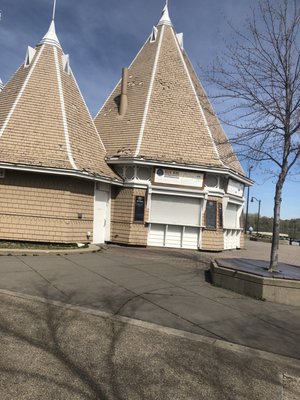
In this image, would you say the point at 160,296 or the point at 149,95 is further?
the point at 149,95

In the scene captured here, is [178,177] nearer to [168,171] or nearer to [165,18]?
[168,171]

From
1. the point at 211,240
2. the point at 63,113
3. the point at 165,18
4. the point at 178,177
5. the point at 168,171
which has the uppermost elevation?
the point at 165,18

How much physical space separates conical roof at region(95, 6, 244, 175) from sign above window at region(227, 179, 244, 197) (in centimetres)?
75

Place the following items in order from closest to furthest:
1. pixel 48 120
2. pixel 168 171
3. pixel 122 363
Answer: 1. pixel 122 363
2. pixel 48 120
3. pixel 168 171

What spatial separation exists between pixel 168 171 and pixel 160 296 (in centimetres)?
1043

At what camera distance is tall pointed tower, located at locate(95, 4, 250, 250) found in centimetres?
1816

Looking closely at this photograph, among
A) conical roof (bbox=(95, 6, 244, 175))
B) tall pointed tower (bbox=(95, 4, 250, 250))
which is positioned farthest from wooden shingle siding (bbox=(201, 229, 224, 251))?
conical roof (bbox=(95, 6, 244, 175))

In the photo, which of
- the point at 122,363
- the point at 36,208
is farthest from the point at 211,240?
the point at 122,363

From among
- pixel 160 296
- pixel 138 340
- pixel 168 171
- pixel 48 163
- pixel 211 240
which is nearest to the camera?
pixel 138 340

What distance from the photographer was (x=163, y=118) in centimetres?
1964

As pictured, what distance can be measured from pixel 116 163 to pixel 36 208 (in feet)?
15.3

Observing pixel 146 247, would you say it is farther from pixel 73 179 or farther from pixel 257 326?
pixel 257 326

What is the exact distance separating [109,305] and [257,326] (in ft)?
8.61

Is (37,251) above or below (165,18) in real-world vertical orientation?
below
